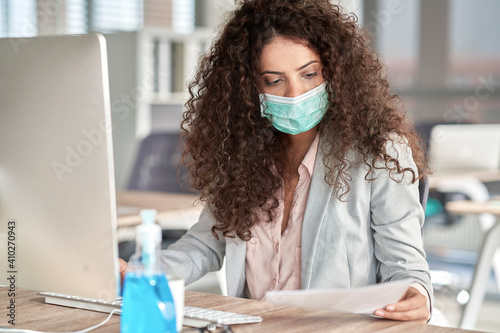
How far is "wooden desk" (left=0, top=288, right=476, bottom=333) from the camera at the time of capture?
3.27 ft

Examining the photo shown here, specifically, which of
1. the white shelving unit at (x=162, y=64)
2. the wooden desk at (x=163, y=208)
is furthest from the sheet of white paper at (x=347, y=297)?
the white shelving unit at (x=162, y=64)

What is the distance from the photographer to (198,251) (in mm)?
1504

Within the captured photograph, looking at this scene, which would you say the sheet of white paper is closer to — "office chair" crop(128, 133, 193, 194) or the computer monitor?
the computer monitor

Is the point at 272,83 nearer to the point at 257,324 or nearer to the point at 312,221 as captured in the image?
the point at 312,221

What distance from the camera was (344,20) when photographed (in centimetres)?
150

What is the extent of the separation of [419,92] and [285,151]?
13.5 ft

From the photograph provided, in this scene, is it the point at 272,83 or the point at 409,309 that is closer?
the point at 409,309

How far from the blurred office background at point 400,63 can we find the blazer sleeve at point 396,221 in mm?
3612

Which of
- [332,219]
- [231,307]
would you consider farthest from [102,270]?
[332,219]

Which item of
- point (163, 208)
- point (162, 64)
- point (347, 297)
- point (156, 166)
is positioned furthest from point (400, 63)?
point (347, 297)

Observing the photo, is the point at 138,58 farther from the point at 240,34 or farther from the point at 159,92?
the point at 240,34

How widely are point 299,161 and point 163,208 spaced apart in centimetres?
105

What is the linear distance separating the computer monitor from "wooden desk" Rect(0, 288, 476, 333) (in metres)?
0.07

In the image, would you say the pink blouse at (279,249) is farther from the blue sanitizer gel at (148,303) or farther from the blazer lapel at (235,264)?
the blue sanitizer gel at (148,303)
